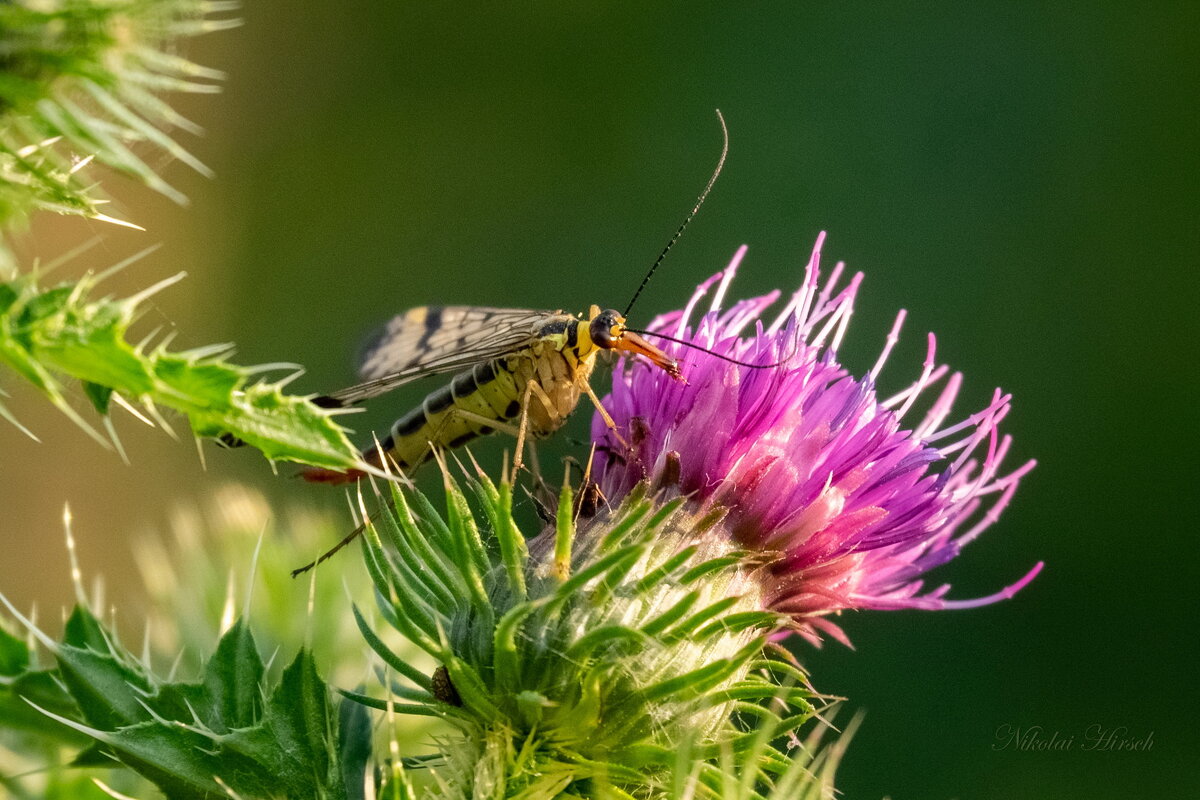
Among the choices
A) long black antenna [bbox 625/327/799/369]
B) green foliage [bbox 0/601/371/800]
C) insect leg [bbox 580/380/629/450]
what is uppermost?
long black antenna [bbox 625/327/799/369]

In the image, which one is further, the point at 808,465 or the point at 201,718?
the point at 808,465

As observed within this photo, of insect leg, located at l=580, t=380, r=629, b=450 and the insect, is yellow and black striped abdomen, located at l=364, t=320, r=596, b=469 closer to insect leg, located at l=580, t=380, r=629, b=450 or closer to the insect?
the insect

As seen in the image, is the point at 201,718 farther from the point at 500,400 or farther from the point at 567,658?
the point at 500,400

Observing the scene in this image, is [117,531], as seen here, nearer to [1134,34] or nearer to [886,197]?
[886,197]

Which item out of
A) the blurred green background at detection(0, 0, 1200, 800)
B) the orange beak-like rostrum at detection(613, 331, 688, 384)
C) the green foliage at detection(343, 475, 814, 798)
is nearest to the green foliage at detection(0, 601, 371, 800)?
the green foliage at detection(343, 475, 814, 798)

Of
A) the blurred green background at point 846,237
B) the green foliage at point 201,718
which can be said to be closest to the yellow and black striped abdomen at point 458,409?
the green foliage at point 201,718

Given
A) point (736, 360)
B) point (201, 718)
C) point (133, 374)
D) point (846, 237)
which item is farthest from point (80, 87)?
point (846, 237)
